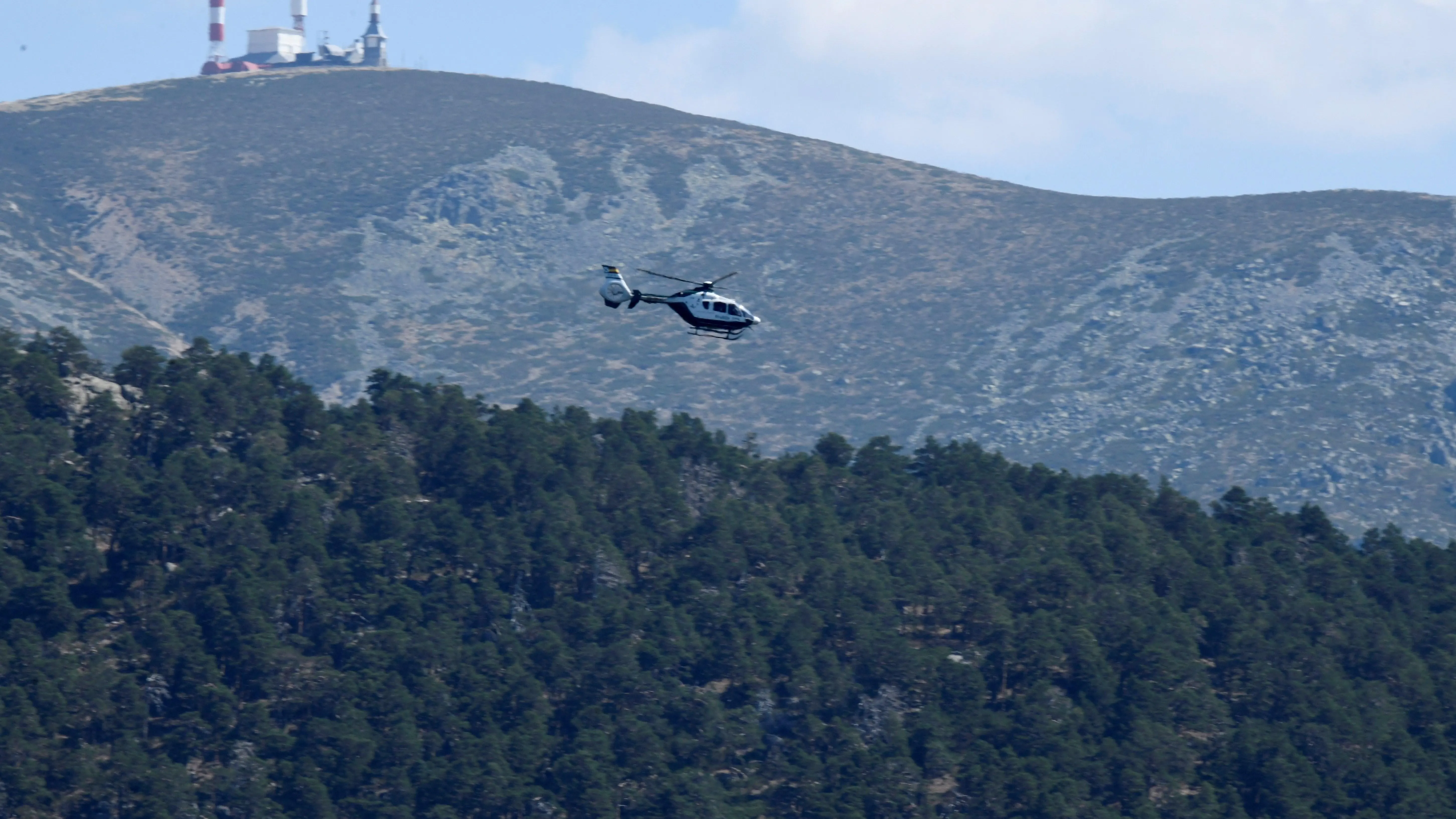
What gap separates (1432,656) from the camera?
114 meters

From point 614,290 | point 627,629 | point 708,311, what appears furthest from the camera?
point 627,629

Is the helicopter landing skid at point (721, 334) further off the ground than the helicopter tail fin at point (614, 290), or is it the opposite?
the helicopter tail fin at point (614, 290)

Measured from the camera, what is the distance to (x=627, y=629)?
107m

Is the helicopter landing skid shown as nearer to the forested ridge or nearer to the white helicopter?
the white helicopter


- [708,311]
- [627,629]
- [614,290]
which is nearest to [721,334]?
[708,311]

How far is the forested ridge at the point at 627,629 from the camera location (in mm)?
93562

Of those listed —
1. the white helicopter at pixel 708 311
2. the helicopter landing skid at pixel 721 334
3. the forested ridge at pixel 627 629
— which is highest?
the white helicopter at pixel 708 311

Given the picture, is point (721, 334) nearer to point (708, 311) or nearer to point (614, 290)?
point (708, 311)

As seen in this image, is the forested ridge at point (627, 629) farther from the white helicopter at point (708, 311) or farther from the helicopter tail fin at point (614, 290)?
the white helicopter at point (708, 311)

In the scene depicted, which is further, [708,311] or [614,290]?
[614,290]

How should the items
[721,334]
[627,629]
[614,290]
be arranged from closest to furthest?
[721,334]
[614,290]
[627,629]

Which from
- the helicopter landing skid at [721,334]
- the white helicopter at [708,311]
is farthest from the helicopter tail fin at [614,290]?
the helicopter landing skid at [721,334]

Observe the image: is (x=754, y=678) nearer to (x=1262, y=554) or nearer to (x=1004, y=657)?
(x=1004, y=657)

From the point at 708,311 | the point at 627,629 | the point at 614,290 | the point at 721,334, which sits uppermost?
the point at 614,290
